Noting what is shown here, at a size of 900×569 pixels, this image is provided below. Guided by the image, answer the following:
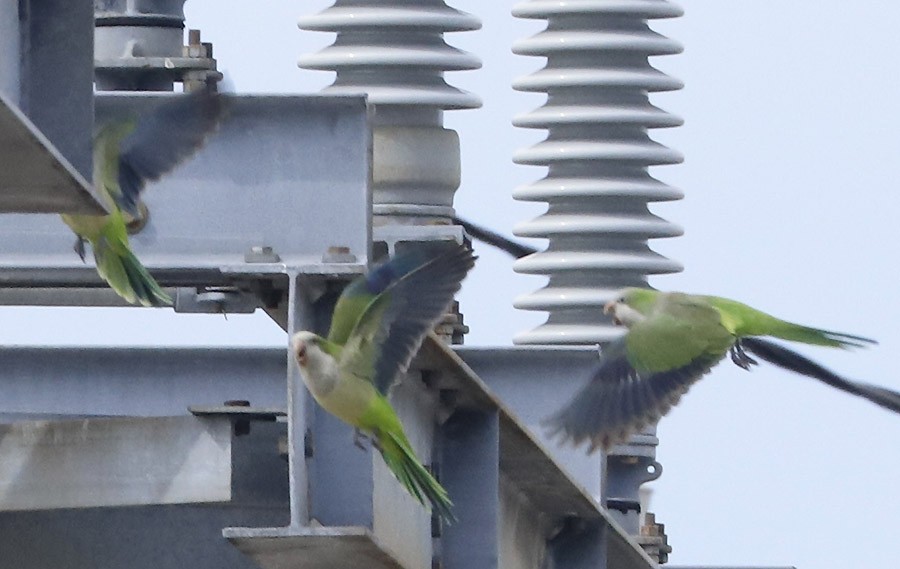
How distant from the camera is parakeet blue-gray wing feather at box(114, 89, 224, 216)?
9.27 m

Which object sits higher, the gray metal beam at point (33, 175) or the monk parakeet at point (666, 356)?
the gray metal beam at point (33, 175)

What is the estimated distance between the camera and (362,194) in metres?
9.35

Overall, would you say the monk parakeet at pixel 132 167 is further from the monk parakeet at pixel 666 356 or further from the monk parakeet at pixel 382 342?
the monk parakeet at pixel 666 356

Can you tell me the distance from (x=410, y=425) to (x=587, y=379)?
70.8 inches

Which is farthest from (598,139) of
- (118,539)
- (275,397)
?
(275,397)

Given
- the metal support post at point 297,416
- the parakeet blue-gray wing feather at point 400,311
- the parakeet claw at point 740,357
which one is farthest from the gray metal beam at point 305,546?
the parakeet claw at point 740,357

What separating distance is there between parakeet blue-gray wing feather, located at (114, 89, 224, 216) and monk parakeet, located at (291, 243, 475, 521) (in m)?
0.70

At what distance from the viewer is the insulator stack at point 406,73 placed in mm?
13438

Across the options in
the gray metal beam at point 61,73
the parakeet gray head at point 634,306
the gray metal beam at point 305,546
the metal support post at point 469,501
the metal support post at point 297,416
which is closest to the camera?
the gray metal beam at point 61,73

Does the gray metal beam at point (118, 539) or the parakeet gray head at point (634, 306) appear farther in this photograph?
the parakeet gray head at point (634, 306)

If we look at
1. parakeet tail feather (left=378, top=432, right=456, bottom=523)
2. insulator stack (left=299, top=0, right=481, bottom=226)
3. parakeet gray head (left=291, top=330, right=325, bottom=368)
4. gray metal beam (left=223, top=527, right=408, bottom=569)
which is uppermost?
insulator stack (left=299, top=0, right=481, bottom=226)

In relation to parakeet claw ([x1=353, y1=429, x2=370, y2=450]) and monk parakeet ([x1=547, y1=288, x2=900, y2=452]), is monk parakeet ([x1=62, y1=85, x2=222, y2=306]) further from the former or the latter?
monk parakeet ([x1=547, y1=288, x2=900, y2=452])

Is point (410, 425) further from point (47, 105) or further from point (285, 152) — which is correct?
point (47, 105)

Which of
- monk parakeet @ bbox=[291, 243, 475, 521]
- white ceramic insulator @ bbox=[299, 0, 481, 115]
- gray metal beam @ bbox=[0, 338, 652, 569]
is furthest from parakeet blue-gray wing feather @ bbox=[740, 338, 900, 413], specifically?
monk parakeet @ bbox=[291, 243, 475, 521]
